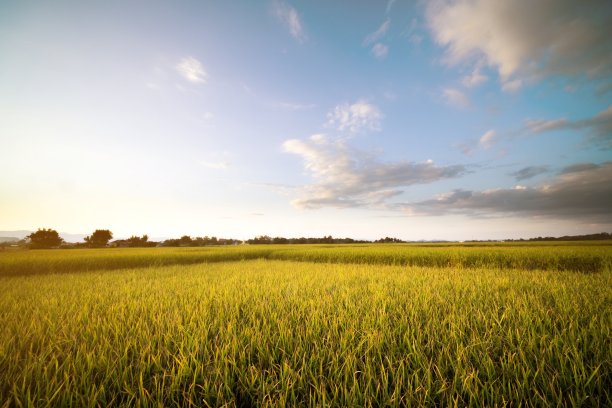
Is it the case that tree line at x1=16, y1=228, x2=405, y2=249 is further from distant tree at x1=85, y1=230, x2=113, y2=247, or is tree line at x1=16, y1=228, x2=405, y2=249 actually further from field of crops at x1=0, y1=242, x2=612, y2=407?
field of crops at x1=0, y1=242, x2=612, y2=407

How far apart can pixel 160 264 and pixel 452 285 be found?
602 inches

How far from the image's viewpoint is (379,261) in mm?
14766

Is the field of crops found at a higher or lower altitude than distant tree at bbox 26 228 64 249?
lower

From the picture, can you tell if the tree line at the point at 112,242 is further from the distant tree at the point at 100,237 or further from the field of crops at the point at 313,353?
the field of crops at the point at 313,353

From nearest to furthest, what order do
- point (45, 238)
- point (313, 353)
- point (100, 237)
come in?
1. point (313, 353)
2. point (45, 238)
3. point (100, 237)

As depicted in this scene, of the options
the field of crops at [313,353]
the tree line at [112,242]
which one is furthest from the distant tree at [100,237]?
the field of crops at [313,353]

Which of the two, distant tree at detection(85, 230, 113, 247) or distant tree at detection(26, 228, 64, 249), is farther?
distant tree at detection(85, 230, 113, 247)

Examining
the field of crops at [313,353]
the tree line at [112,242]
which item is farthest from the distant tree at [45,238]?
the field of crops at [313,353]

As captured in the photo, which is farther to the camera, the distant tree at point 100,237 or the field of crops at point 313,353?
the distant tree at point 100,237

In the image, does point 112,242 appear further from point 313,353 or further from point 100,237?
point 313,353

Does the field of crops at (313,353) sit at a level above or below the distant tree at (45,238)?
below

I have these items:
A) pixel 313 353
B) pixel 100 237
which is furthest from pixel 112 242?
pixel 313 353

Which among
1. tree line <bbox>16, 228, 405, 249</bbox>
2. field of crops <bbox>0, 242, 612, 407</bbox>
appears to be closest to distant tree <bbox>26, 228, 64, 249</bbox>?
tree line <bbox>16, 228, 405, 249</bbox>

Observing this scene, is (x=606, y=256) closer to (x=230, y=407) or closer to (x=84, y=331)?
(x=230, y=407)
